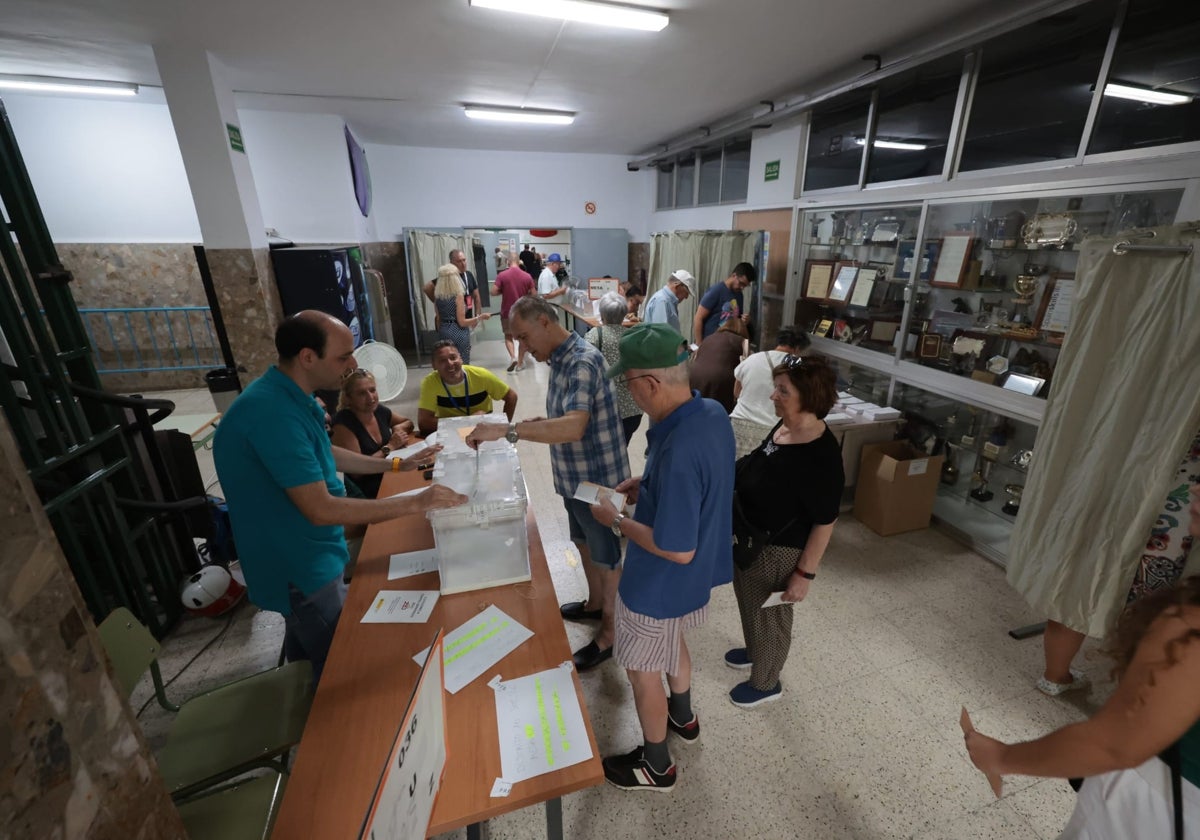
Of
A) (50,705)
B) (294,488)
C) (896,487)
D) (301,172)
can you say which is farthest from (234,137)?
(896,487)

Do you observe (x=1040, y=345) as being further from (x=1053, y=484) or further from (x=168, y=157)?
(x=168, y=157)

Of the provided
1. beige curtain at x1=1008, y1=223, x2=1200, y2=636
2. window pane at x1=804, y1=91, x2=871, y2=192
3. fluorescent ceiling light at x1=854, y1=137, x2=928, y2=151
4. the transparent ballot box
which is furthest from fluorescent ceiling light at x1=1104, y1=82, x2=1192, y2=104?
the transparent ballot box

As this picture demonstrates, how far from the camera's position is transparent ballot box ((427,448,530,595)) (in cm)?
162

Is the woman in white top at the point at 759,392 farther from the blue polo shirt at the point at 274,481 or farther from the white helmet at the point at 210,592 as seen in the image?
the white helmet at the point at 210,592

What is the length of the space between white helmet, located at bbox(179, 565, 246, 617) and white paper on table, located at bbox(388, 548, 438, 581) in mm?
1549

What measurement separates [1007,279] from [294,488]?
4.17 m

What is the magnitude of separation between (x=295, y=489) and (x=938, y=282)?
13.6ft

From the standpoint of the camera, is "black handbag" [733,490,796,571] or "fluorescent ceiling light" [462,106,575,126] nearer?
"black handbag" [733,490,796,571]

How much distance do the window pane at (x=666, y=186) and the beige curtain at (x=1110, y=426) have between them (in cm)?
704

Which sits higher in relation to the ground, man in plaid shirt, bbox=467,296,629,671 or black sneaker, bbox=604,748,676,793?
man in plaid shirt, bbox=467,296,629,671

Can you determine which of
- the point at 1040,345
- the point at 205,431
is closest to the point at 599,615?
the point at 1040,345

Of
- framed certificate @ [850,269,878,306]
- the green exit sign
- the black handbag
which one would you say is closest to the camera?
the black handbag

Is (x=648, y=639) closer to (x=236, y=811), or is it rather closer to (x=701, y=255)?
(x=236, y=811)

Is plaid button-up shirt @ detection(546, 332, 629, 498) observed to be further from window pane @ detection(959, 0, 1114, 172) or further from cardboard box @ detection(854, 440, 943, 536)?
window pane @ detection(959, 0, 1114, 172)
